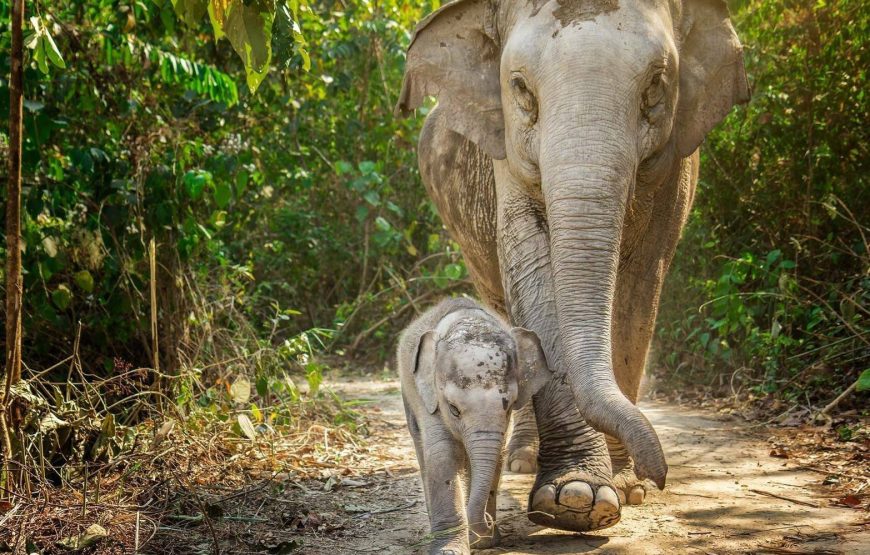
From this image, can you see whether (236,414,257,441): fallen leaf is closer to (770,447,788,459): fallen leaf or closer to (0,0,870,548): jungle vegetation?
(0,0,870,548): jungle vegetation

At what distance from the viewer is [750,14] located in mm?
8438

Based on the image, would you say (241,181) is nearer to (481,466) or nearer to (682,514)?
(682,514)

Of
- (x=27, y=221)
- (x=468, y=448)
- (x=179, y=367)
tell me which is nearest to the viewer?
(x=468, y=448)

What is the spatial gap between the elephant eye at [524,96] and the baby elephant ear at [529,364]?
1183 mm

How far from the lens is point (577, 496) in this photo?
4363mm

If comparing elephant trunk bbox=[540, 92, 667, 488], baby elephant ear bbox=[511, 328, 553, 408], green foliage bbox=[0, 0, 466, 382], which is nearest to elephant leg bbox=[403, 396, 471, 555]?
baby elephant ear bbox=[511, 328, 553, 408]

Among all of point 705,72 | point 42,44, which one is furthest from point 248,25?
point 705,72

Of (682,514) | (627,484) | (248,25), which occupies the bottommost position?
(682,514)

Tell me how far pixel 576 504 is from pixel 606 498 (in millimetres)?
136

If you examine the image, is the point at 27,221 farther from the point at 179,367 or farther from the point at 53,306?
the point at 179,367

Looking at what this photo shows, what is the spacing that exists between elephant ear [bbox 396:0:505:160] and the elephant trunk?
769 millimetres

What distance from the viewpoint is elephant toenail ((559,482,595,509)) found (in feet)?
14.3

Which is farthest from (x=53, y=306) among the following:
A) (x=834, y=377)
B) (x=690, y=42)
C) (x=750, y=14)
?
(x=750, y=14)

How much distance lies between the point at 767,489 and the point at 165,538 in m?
2.98
